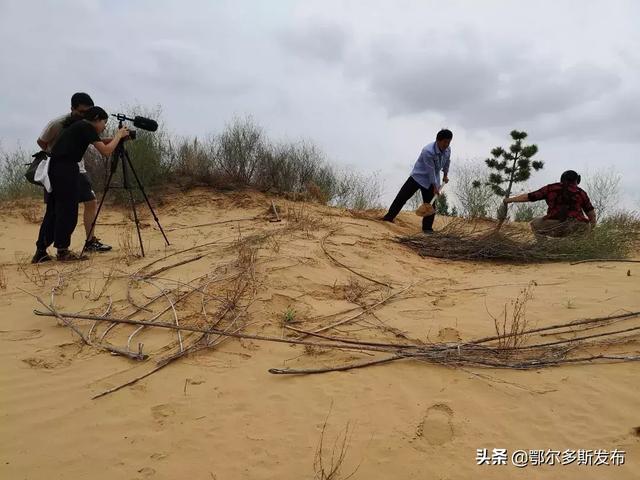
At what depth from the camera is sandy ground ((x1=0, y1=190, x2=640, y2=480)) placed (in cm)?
205

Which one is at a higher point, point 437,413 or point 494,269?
point 494,269

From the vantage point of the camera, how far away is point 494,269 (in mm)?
5328

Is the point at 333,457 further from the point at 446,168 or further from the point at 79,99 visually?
the point at 446,168

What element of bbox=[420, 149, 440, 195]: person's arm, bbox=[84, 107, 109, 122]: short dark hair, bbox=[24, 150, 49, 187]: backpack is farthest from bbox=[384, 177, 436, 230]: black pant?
bbox=[24, 150, 49, 187]: backpack

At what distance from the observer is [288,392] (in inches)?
100

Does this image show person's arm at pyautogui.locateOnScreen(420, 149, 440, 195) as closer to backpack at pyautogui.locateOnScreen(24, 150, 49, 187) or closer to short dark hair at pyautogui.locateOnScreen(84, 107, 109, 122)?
short dark hair at pyautogui.locateOnScreen(84, 107, 109, 122)

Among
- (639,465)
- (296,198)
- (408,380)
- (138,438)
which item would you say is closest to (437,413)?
(408,380)

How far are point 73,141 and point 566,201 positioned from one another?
18.6 ft

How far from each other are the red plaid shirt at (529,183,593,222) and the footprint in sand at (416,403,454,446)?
14.7ft

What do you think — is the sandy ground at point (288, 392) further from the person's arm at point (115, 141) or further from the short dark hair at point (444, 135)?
the short dark hair at point (444, 135)

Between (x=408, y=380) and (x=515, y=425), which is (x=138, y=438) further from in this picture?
(x=515, y=425)

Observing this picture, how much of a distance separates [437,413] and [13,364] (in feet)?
8.14

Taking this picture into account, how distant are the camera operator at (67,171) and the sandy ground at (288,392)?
2.07ft

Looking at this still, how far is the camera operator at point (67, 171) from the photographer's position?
4.78 meters
